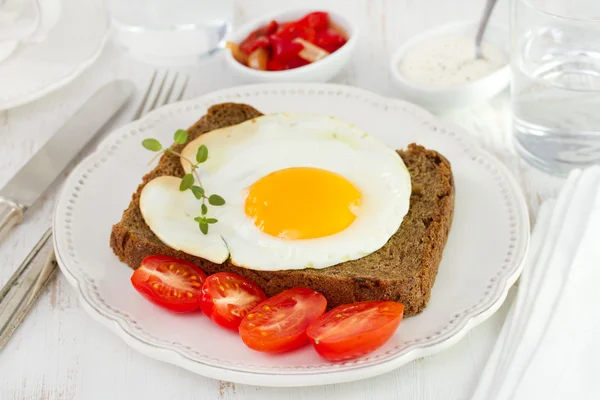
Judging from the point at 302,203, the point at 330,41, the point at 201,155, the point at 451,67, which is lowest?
the point at 451,67

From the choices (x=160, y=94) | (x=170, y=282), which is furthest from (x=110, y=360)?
(x=160, y=94)

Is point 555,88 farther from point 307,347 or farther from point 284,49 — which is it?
point 307,347

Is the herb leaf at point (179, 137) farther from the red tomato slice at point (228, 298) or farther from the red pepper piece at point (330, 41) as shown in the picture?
the red pepper piece at point (330, 41)

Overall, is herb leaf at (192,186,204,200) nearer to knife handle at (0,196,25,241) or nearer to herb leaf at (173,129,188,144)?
herb leaf at (173,129,188,144)

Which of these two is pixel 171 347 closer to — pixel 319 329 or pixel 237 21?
pixel 319 329

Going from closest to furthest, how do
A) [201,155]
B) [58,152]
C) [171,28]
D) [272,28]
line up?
[201,155]
[58,152]
[272,28]
[171,28]

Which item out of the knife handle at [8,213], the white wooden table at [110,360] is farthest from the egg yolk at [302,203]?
the knife handle at [8,213]

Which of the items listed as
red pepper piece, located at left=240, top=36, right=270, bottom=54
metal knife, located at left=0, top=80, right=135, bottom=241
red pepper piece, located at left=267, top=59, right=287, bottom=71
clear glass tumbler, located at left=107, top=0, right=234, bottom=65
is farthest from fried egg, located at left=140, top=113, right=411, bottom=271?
clear glass tumbler, located at left=107, top=0, right=234, bottom=65
